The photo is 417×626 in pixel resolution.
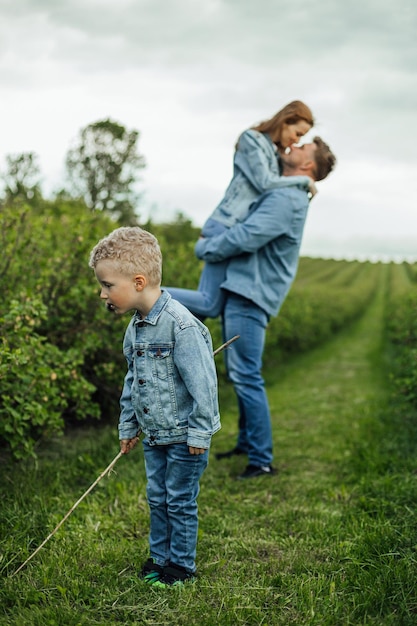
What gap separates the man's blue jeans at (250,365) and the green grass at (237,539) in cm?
27

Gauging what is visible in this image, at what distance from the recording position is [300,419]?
689cm

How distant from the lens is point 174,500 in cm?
283

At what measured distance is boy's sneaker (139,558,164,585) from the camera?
9.39ft

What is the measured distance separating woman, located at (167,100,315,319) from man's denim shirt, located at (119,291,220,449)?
1.59m

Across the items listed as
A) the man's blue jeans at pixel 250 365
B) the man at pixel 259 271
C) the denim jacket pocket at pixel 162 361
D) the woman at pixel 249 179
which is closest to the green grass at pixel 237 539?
the man's blue jeans at pixel 250 365

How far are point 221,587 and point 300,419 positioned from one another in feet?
13.6

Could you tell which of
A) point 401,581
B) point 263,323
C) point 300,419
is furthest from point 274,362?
point 401,581

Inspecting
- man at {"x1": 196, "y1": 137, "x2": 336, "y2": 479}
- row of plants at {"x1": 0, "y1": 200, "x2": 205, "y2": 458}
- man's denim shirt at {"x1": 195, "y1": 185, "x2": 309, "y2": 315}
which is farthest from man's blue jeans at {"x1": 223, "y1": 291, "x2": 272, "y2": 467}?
row of plants at {"x1": 0, "y1": 200, "x2": 205, "y2": 458}

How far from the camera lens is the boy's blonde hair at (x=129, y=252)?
8.64 feet

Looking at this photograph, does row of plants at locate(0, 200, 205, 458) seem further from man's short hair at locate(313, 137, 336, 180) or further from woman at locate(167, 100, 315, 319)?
man's short hair at locate(313, 137, 336, 180)

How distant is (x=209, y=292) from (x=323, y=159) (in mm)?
1191

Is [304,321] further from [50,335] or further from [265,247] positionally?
[265,247]

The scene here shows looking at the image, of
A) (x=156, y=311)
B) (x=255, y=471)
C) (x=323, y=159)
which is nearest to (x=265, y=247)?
A: (x=323, y=159)

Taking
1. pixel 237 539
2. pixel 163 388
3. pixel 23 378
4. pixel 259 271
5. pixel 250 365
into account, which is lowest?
pixel 237 539
